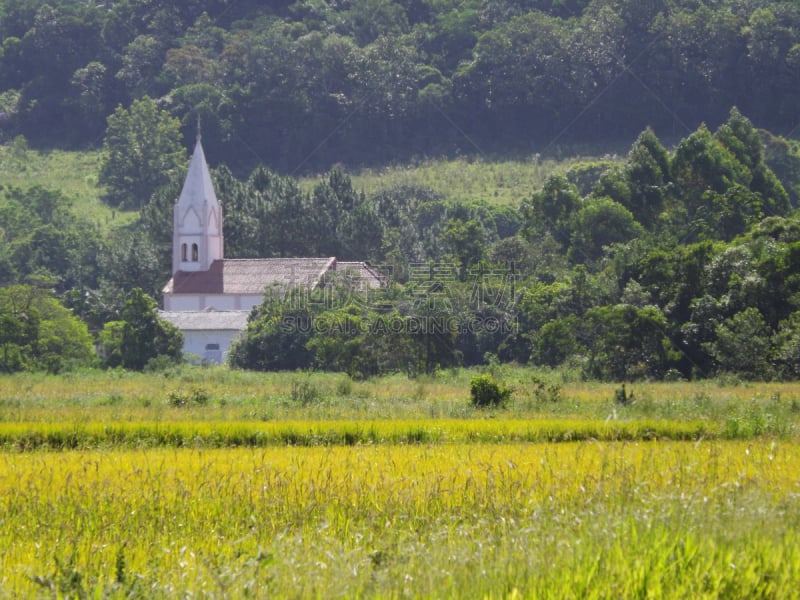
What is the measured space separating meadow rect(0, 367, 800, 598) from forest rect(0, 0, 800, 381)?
799 inches

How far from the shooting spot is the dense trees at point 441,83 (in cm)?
11175

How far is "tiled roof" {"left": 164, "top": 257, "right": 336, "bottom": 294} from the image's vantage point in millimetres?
69062

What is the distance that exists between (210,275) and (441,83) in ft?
183

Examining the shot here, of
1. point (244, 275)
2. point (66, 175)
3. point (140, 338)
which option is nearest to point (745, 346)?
point (140, 338)

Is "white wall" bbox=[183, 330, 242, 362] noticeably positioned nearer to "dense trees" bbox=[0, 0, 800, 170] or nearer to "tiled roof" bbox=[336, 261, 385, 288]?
"tiled roof" bbox=[336, 261, 385, 288]

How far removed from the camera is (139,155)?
10775 cm

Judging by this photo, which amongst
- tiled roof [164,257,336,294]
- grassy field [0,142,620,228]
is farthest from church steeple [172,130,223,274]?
grassy field [0,142,620,228]

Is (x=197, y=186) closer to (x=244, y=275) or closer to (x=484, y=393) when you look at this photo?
(x=244, y=275)

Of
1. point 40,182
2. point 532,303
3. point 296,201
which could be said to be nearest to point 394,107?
point 40,182

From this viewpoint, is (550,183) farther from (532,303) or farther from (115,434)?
(115,434)

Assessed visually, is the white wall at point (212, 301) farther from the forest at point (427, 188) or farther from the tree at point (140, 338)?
the tree at point (140, 338)

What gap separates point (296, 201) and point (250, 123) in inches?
1671

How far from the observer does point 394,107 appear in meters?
121

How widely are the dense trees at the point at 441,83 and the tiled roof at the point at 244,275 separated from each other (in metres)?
45.1
